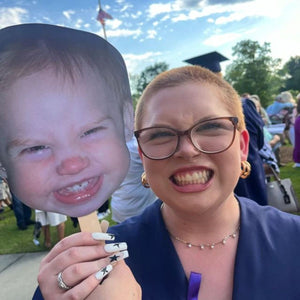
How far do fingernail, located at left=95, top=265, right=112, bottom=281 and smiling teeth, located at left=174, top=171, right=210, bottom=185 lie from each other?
355 millimetres

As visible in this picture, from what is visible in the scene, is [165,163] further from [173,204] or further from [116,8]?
[116,8]

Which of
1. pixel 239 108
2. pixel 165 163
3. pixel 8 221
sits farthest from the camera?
pixel 8 221

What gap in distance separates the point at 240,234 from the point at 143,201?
135 cm

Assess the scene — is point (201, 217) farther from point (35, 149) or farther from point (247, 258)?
point (35, 149)

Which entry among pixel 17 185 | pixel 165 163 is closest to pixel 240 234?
pixel 165 163

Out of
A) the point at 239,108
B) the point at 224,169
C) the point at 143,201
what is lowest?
the point at 143,201

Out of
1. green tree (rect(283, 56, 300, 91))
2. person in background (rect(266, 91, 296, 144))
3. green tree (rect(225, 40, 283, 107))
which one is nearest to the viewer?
green tree (rect(225, 40, 283, 107))

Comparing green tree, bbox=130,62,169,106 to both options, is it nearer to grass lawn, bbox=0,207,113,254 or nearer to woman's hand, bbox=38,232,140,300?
woman's hand, bbox=38,232,140,300

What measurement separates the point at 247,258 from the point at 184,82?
63 centimetres

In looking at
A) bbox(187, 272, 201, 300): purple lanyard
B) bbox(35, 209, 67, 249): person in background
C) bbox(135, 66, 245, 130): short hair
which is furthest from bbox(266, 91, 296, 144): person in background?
bbox(187, 272, 201, 300): purple lanyard

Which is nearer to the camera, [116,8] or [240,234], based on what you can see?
[116,8]

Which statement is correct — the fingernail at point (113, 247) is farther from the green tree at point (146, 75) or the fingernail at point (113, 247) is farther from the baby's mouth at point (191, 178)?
the green tree at point (146, 75)

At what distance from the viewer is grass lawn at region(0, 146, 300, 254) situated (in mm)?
5258

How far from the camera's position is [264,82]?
771 centimetres
